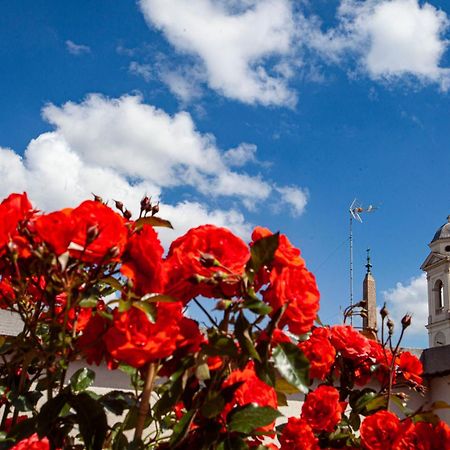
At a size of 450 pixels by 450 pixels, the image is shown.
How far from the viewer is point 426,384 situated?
240cm

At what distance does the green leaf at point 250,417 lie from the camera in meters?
0.91

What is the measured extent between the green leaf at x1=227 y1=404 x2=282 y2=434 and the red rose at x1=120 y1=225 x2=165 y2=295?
24cm

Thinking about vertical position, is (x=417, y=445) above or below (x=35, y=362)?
below

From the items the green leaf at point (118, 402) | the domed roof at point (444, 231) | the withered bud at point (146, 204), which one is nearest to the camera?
the green leaf at point (118, 402)

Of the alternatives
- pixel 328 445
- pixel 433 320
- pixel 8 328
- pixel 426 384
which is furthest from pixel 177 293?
pixel 433 320

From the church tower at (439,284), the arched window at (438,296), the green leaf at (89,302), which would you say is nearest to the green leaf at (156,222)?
the green leaf at (89,302)

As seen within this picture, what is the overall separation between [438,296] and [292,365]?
3961 cm

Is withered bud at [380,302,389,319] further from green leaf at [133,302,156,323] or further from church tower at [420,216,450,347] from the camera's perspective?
church tower at [420,216,450,347]

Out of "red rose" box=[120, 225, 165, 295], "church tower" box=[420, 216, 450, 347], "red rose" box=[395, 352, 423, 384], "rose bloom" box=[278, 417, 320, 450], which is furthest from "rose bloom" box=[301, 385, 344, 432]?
"church tower" box=[420, 216, 450, 347]

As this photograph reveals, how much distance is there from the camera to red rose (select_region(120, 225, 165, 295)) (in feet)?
2.75

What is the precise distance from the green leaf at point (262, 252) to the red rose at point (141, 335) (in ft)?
0.39

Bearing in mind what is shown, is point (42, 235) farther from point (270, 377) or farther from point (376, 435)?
point (376, 435)

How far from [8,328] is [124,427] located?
3.97 feet

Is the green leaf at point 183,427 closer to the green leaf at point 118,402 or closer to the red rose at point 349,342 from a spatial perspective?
the green leaf at point 118,402
